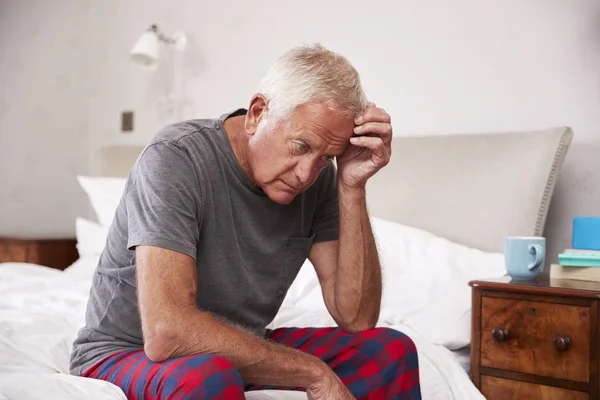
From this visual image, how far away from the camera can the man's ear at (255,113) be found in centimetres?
119

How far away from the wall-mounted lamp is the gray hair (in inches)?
73.8

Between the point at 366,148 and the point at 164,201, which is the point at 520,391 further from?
the point at 164,201

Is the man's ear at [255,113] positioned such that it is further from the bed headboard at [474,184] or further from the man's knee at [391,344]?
the bed headboard at [474,184]

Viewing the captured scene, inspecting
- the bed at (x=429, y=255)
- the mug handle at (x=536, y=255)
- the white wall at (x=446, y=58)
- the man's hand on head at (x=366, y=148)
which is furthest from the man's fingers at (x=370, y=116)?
the white wall at (x=446, y=58)

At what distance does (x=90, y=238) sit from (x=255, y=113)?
155cm

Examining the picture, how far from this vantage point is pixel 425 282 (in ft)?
5.95

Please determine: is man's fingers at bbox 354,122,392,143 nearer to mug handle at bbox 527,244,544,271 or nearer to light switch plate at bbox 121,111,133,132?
mug handle at bbox 527,244,544,271

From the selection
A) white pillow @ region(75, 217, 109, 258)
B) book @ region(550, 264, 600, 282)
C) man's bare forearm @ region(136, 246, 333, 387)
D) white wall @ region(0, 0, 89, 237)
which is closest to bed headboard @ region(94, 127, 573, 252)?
book @ region(550, 264, 600, 282)

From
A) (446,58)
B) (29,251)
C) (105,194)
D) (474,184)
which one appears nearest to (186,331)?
(474,184)

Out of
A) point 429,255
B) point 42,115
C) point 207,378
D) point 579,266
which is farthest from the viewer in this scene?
point 42,115

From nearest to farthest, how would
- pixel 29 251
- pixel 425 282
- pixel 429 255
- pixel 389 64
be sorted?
1. pixel 425 282
2. pixel 429 255
3. pixel 389 64
4. pixel 29 251

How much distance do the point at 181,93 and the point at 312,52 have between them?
1.98m

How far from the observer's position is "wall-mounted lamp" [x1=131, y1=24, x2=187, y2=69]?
9.54 ft

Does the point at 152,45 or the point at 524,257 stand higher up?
the point at 152,45
